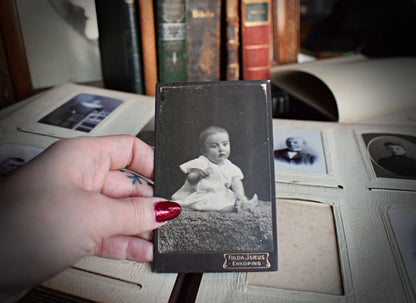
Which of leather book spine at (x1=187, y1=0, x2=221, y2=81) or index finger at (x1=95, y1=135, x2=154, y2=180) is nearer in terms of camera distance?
index finger at (x1=95, y1=135, x2=154, y2=180)

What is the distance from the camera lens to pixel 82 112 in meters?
0.80

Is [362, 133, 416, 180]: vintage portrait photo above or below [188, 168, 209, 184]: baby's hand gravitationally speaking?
below

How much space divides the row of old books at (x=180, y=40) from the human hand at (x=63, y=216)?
478 mm

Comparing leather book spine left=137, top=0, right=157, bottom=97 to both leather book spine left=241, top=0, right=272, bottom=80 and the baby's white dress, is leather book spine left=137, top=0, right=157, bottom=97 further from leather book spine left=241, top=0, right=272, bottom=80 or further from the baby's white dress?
the baby's white dress

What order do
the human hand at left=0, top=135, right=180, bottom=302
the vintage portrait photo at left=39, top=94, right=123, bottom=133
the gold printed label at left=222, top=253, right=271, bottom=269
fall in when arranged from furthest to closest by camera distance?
the vintage portrait photo at left=39, top=94, right=123, bottom=133 < the gold printed label at left=222, top=253, right=271, bottom=269 < the human hand at left=0, top=135, right=180, bottom=302

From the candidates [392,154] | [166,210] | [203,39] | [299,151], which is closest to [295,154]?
[299,151]

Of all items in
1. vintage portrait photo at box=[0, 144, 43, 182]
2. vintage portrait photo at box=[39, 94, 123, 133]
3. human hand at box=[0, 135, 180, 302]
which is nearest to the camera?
human hand at box=[0, 135, 180, 302]

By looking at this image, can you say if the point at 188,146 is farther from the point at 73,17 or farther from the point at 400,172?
the point at 73,17

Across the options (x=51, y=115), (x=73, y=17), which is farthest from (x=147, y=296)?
(x=73, y=17)

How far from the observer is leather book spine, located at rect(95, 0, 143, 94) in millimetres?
896

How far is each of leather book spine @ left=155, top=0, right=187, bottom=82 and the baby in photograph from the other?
452 mm

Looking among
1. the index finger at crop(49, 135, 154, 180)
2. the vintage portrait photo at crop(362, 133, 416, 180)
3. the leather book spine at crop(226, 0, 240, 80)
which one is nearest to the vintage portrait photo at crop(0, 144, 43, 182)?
the index finger at crop(49, 135, 154, 180)

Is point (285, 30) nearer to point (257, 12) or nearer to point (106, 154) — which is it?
point (257, 12)

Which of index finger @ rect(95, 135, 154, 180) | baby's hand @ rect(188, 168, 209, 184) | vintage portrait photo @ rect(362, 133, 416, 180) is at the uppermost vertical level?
index finger @ rect(95, 135, 154, 180)
